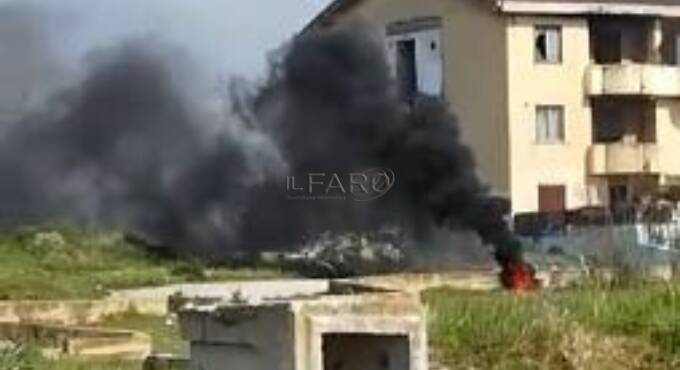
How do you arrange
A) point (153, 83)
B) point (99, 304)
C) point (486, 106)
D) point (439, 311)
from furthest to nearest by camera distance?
point (486, 106) → point (153, 83) → point (99, 304) → point (439, 311)

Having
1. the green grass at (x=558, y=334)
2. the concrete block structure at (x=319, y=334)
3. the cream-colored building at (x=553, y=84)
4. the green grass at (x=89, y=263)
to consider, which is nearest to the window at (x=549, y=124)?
the cream-colored building at (x=553, y=84)

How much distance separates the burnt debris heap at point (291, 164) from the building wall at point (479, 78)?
2.46 m

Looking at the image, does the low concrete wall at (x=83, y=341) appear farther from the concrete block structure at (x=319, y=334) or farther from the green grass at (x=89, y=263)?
the green grass at (x=89, y=263)

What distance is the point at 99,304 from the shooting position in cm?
2634

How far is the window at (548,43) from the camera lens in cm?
4744

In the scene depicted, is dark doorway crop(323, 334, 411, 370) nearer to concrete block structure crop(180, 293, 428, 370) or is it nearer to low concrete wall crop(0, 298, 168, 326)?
concrete block structure crop(180, 293, 428, 370)

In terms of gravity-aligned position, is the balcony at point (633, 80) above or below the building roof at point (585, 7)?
below

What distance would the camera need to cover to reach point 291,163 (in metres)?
38.3

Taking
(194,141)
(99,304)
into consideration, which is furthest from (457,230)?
(99,304)

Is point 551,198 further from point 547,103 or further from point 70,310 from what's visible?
point 70,310

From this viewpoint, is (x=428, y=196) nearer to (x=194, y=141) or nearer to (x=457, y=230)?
(x=457, y=230)

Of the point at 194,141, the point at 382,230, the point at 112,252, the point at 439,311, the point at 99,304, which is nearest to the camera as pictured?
the point at 439,311

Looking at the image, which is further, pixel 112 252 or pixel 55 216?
pixel 112 252

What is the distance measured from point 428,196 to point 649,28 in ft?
47.9
